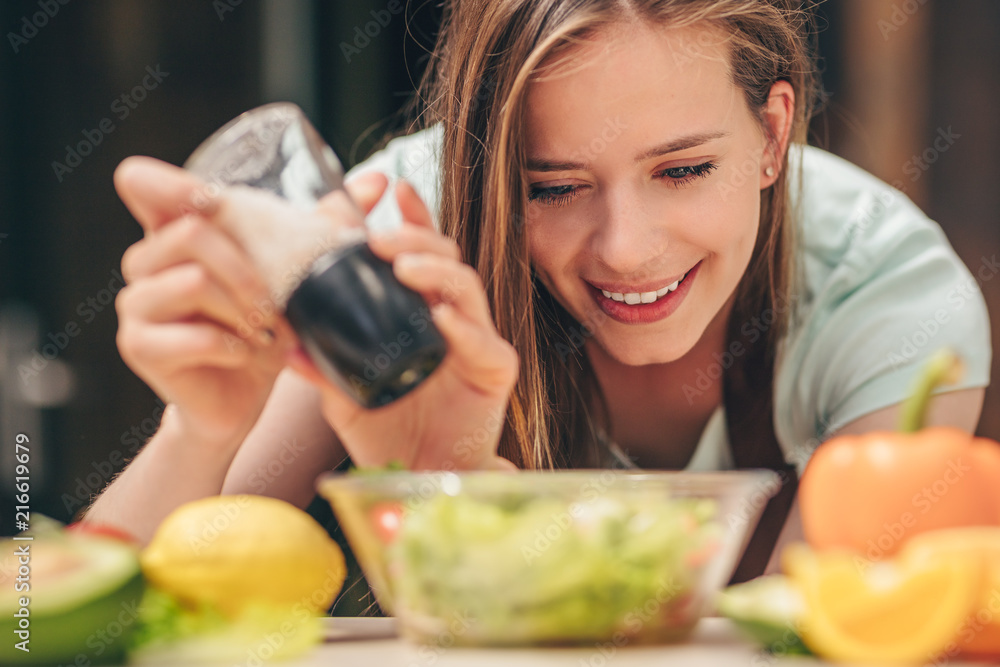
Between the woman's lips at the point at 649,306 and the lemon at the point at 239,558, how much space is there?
729 mm

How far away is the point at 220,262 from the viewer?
61cm

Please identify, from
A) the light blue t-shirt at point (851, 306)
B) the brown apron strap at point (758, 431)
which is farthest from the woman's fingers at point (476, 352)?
the brown apron strap at point (758, 431)

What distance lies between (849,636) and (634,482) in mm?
133

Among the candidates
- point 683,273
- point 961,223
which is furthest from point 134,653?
point 961,223

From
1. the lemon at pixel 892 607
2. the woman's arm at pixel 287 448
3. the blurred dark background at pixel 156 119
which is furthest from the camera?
the blurred dark background at pixel 156 119

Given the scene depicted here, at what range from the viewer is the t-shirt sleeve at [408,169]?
4.50 ft

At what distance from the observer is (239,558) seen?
542 mm

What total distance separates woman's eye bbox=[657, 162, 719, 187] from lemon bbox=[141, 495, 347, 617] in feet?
2.26

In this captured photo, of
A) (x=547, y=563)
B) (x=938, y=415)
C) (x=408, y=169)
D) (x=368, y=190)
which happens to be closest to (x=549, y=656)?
(x=547, y=563)

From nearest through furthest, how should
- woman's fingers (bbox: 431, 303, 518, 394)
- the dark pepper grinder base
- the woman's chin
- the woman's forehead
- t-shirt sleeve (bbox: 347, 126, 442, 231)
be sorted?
the dark pepper grinder base
woman's fingers (bbox: 431, 303, 518, 394)
the woman's forehead
the woman's chin
t-shirt sleeve (bbox: 347, 126, 442, 231)

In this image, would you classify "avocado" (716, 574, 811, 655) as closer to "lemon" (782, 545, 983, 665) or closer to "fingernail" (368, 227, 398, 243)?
"lemon" (782, 545, 983, 665)

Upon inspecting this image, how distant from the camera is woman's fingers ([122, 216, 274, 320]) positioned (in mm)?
607

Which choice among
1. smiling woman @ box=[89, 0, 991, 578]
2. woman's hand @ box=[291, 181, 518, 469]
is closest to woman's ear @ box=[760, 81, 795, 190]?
smiling woman @ box=[89, 0, 991, 578]

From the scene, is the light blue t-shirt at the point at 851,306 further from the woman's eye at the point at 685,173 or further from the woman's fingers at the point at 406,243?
the woman's fingers at the point at 406,243
